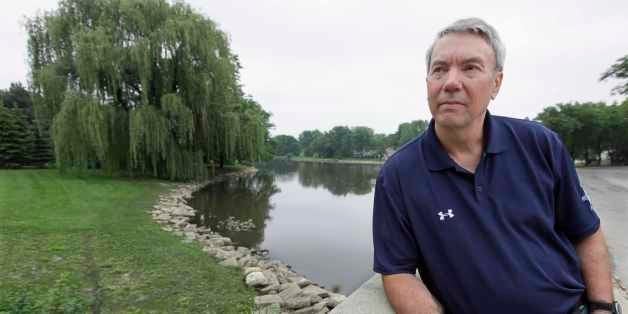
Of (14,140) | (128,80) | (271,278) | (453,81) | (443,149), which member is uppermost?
(128,80)

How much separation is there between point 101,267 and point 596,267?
5.10m

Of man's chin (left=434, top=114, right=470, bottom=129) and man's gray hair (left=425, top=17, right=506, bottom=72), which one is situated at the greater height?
man's gray hair (left=425, top=17, right=506, bottom=72)

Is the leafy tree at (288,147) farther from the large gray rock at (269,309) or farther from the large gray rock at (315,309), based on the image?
the large gray rock at (269,309)

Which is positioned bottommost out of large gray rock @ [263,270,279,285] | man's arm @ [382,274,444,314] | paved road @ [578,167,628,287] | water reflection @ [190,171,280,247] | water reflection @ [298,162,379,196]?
water reflection @ [298,162,379,196]

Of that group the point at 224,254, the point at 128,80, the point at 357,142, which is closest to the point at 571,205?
the point at 224,254

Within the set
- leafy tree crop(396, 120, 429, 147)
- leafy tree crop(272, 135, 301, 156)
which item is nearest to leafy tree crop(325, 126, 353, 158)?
leafy tree crop(396, 120, 429, 147)

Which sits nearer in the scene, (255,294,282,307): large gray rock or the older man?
the older man

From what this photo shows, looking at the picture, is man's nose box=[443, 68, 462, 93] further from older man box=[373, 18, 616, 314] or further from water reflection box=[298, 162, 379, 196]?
water reflection box=[298, 162, 379, 196]

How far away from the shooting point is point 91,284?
373cm

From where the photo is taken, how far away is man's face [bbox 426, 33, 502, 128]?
125 cm

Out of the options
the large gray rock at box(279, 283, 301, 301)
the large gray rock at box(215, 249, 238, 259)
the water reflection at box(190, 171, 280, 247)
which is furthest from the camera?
the water reflection at box(190, 171, 280, 247)

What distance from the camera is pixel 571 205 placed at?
50.9 inches

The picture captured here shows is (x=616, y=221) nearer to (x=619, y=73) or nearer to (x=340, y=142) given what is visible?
(x=619, y=73)

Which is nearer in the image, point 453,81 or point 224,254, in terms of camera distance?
point 453,81
